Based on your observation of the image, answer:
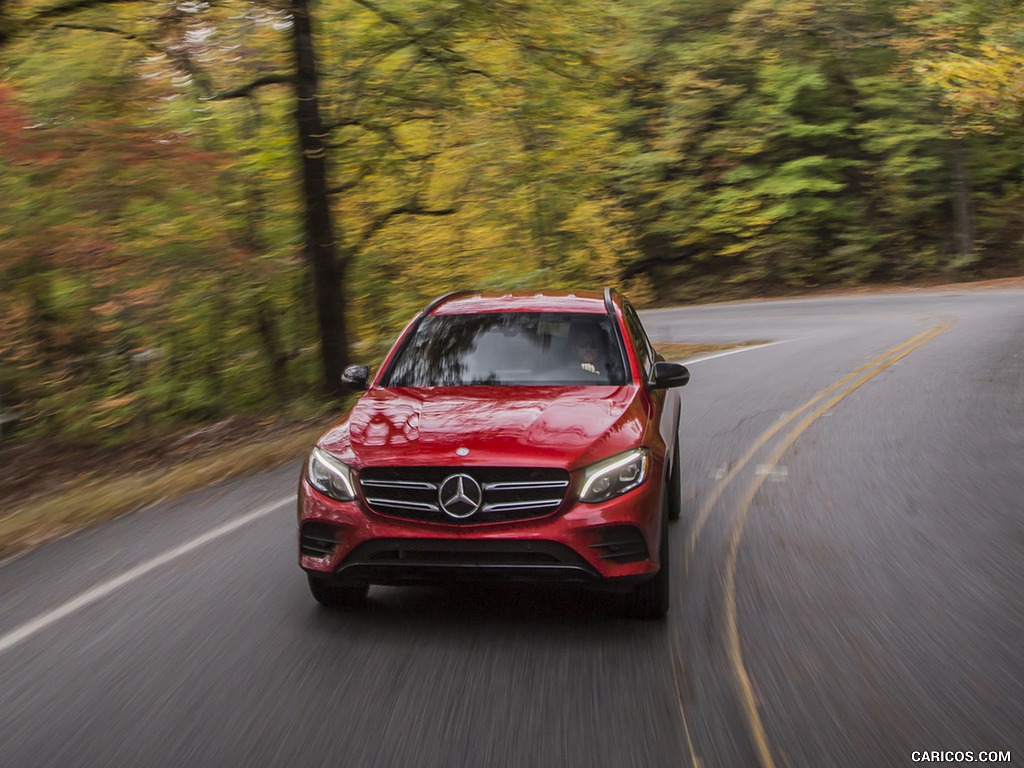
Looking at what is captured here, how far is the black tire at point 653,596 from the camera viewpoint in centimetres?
517

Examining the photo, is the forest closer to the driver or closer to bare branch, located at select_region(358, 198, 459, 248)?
bare branch, located at select_region(358, 198, 459, 248)

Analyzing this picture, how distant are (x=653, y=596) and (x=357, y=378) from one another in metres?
2.42

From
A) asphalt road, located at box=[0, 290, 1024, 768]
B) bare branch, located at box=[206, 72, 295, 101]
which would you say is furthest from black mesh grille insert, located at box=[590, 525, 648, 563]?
bare branch, located at box=[206, 72, 295, 101]

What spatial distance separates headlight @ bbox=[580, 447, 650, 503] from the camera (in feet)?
16.3

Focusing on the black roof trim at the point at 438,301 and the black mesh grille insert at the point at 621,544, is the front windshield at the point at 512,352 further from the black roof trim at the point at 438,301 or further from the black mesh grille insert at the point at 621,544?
the black mesh grille insert at the point at 621,544

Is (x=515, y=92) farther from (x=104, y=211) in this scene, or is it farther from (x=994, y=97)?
(x=994, y=97)

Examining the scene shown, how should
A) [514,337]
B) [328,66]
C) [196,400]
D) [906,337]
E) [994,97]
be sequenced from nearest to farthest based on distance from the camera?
[514,337], [328,66], [196,400], [906,337], [994,97]

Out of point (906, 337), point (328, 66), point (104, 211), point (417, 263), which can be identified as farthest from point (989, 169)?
point (104, 211)

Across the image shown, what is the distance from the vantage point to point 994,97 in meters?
30.1

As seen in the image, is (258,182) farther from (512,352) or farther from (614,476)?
(614,476)

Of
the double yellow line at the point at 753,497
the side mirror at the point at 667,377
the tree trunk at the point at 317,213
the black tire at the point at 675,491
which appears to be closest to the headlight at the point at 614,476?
the double yellow line at the point at 753,497

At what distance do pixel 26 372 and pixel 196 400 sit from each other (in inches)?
105

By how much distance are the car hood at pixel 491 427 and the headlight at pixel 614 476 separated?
5 cm

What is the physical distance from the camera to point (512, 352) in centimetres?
648
